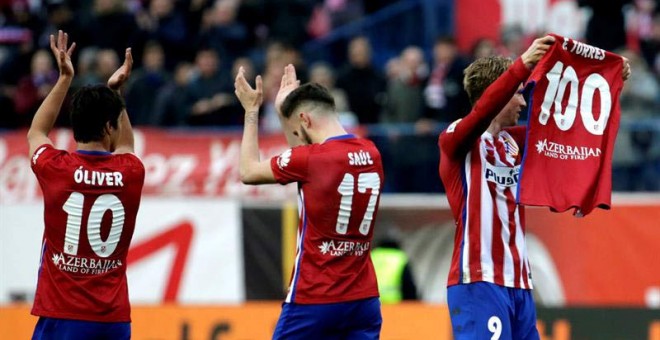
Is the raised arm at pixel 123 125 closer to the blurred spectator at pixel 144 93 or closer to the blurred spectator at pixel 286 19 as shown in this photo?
the blurred spectator at pixel 144 93

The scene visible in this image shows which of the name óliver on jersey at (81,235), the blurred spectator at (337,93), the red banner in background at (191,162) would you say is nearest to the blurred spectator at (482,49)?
the blurred spectator at (337,93)

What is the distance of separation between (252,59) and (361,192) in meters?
10.4

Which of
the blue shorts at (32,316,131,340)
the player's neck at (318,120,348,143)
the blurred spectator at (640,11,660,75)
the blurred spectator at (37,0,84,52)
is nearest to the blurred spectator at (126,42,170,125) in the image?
the blurred spectator at (37,0,84,52)

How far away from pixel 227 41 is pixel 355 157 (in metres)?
10.7

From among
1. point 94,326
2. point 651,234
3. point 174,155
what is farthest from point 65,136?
point 94,326

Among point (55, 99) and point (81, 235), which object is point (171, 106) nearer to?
point (55, 99)

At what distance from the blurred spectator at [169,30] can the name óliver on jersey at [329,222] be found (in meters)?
11.2

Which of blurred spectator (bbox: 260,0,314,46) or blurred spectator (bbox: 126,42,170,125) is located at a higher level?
blurred spectator (bbox: 260,0,314,46)

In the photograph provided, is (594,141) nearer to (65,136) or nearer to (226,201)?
(226,201)

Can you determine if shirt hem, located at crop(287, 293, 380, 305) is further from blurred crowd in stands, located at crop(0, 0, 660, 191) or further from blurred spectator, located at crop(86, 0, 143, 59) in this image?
blurred spectator, located at crop(86, 0, 143, 59)

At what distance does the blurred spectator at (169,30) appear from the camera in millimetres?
19359

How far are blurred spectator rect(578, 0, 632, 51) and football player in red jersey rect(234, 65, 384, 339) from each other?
8368 millimetres

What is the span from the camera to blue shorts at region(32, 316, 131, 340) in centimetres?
829

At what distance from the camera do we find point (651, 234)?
15.0 meters
